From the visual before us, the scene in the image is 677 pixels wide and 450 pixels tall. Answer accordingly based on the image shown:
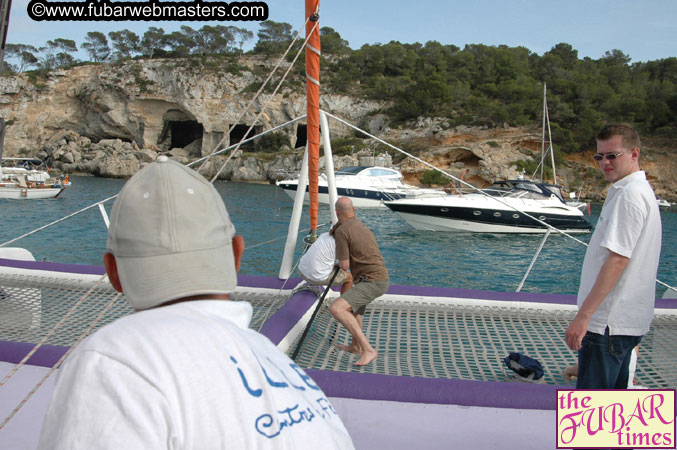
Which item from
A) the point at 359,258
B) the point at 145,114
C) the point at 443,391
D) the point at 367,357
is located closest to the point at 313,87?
the point at 359,258

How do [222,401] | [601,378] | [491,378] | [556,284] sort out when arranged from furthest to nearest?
[556,284], [491,378], [601,378], [222,401]

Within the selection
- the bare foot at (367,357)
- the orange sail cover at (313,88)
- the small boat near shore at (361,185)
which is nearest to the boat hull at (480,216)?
the small boat near shore at (361,185)

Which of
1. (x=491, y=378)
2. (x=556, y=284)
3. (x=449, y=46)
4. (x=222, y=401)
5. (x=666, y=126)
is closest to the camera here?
(x=222, y=401)

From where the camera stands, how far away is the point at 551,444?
236 cm

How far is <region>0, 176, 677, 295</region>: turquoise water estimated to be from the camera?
12.0m

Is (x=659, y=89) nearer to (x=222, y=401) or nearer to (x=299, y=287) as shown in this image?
(x=299, y=287)

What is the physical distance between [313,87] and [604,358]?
3708 millimetres

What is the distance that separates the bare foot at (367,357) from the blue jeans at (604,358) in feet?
6.02

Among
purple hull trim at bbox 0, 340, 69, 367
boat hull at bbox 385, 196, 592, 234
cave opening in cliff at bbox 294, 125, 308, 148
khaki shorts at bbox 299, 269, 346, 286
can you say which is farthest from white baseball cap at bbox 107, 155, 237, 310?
cave opening in cliff at bbox 294, 125, 308, 148

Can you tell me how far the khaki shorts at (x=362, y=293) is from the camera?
162 inches

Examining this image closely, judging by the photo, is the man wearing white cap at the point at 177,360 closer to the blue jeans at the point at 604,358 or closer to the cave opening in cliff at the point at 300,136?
the blue jeans at the point at 604,358

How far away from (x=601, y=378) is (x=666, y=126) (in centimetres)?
5363

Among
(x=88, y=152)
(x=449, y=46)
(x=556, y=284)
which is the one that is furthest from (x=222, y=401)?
(x=449, y=46)

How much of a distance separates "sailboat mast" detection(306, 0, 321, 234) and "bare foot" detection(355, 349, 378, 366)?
1937mm
